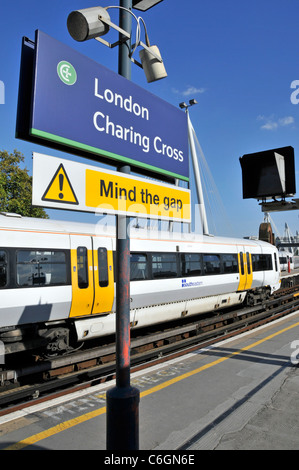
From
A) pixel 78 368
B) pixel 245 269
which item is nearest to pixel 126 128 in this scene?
pixel 78 368

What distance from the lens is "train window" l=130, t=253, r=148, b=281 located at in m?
9.20

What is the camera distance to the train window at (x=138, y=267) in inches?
362

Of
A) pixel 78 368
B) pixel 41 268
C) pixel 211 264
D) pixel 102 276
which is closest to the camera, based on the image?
pixel 41 268

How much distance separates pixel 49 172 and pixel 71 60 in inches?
40.1

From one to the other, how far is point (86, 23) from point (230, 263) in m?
11.5

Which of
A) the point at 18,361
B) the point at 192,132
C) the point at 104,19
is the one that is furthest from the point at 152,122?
the point at 192,132

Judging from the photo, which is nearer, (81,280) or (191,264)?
(81,280)

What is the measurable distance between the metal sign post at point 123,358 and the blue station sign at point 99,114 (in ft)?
0.85

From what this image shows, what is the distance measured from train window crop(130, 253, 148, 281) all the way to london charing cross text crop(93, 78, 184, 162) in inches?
222

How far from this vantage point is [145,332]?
11.4 m

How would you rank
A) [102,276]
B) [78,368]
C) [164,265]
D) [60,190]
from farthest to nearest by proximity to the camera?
[164,265]
[102,276]
[78,368]
[60,190]

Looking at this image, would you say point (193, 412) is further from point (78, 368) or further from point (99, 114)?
point (99, 114)

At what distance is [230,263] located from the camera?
13312mm
